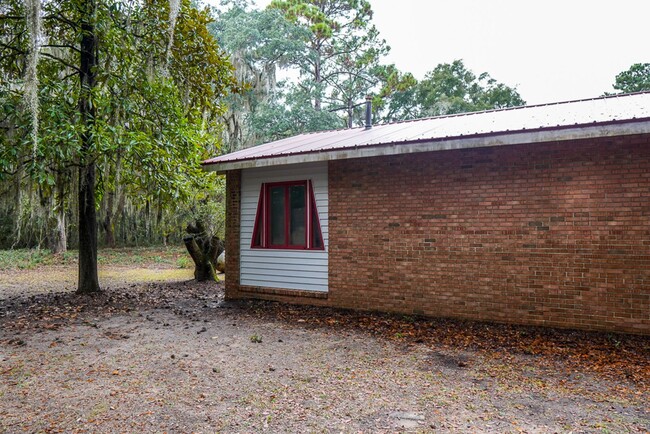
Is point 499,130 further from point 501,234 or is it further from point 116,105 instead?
point 116,105

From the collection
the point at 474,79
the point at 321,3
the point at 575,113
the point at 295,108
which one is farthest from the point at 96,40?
the point at 474,79

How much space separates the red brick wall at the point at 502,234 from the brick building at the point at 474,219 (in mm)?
16

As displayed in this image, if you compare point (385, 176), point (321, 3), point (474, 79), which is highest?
point (321, 3)

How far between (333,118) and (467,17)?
50.2 ft

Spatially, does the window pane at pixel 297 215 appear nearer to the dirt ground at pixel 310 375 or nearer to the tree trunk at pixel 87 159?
the dirt ground at pixel 310 375

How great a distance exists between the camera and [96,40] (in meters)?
8.15

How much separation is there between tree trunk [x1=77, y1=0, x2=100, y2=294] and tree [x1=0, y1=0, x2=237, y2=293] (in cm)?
2

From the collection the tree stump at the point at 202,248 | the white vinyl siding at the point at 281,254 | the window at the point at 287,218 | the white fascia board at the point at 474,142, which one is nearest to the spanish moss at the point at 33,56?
the white fascia board at the point at 474,142

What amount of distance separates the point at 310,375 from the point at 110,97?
6.48 m

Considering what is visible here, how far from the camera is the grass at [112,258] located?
16.6 m

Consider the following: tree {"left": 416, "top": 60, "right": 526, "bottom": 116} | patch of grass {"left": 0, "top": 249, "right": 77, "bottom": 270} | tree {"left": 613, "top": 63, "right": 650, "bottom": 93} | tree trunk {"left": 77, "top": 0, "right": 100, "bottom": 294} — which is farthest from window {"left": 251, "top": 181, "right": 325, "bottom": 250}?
tree {"left": 613, "top": 63, "right": 650, "bottom": 93}

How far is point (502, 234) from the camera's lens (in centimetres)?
632

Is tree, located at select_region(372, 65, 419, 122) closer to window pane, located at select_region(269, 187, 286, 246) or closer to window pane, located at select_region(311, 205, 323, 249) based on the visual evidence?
window pane, located at select_region(269, 187, 286, 246)

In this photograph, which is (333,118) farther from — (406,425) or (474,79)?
(406,425)
